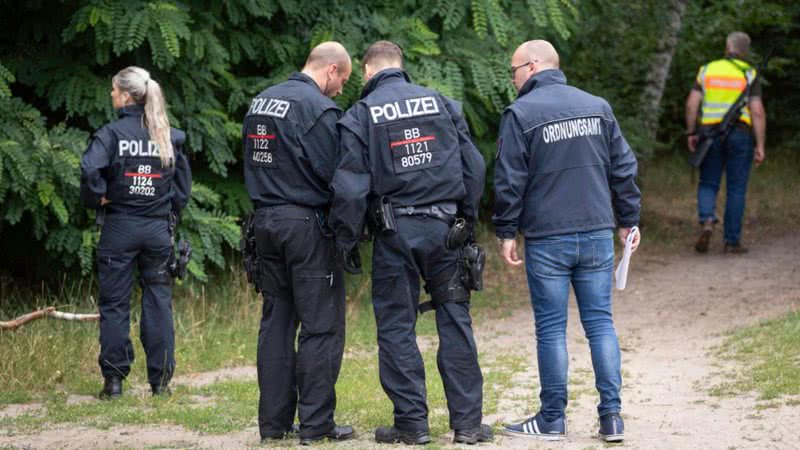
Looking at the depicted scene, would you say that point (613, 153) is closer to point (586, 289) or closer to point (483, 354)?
point (586, 289)

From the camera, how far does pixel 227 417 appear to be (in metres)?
7.03

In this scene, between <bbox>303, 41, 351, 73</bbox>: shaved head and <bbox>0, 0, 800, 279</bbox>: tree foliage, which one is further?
<bbox>0, 0, 800, 279</bbox>: tree foliage

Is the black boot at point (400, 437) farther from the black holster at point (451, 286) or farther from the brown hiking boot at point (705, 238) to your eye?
the brown hiking boot at point (705, 238)

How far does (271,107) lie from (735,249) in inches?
335

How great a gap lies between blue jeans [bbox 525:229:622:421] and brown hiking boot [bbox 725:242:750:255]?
7.55m

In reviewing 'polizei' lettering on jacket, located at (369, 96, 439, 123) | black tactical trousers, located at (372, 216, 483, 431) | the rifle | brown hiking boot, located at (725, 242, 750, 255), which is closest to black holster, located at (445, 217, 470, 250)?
black tactical trousers, located at (372, 216, 483, 431)

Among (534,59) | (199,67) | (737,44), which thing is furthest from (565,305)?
(737,44)

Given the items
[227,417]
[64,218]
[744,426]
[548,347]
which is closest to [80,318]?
[64,218]

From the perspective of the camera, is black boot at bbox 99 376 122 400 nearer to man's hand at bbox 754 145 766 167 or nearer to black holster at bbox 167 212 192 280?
black holster at bbox 167 212 192 280

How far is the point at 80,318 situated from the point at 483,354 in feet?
10.2

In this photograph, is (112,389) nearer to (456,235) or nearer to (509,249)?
(456,235)

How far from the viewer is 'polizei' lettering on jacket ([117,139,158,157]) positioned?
7.38 m

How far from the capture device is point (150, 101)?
7.45m

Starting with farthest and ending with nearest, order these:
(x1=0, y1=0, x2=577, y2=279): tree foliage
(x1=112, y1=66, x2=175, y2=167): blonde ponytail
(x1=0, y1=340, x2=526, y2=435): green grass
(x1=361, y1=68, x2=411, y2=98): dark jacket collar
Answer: (x1=0, y1=0, x2=577, y2=279): tree foliage
(x1=112, y1=66, x2=175, y2=167): blonde ponytail
(x1=0, y1=340, x2=526, y2=435): green grass
(x1=361, y1=68, x2=411, y2=98): dark jacket collar
